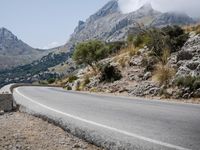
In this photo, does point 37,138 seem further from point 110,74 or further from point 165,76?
point 110,74

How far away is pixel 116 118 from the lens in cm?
1090

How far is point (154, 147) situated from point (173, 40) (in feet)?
75.4

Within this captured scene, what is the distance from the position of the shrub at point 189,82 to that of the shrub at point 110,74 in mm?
11440

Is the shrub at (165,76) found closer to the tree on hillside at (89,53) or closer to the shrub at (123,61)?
the shrub at (123,61)

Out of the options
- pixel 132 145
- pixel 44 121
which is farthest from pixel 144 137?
pixel 44 121

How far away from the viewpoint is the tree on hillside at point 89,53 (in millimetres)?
50969

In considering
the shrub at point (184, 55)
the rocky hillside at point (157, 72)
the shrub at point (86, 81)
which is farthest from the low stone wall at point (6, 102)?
the shrub at point (86, 81)

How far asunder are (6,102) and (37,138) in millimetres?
8718

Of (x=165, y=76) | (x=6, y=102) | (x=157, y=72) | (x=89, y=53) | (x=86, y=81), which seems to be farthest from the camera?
(x=89, y=53)

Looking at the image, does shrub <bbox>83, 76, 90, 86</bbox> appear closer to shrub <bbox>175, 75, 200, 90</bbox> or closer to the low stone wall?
shrub <bbox>175, 75, 200, 90</bbox>

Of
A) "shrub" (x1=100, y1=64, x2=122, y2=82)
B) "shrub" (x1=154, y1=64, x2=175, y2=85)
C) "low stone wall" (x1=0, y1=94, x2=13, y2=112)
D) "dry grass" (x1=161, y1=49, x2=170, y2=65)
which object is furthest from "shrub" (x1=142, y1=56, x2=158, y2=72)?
"low stone wall" (x1=0, y1=94, x2=13, y2=112)

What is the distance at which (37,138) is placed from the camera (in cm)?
981

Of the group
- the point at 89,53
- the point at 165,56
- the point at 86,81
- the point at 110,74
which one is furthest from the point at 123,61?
the point at 89,53

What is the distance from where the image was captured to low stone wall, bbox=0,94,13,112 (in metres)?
17.7
